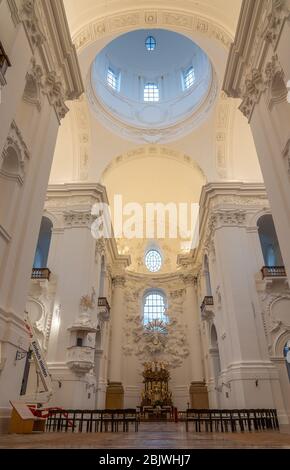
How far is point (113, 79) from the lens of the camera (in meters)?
22.6

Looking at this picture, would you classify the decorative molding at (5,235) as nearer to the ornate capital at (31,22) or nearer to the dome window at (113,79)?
the ornate capital at (31,22)

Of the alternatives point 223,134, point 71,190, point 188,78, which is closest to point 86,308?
point 71,190

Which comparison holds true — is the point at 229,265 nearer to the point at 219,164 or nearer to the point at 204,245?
the point at 204,245

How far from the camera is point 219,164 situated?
1873cm

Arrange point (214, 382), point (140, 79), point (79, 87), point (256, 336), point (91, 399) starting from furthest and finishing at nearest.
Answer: point (140, 79) → point (214, 382) → point (91, 399) → point (256, 336) → point (79, 87)

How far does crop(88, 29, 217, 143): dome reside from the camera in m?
19.8

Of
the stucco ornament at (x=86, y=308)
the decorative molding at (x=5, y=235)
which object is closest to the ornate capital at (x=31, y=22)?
the decorative molding at (x=5, y=235)

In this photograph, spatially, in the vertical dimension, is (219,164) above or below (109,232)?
above

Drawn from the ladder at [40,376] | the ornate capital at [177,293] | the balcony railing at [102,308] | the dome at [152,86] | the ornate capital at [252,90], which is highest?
the dome at [152,86]

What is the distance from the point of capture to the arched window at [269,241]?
17562mm

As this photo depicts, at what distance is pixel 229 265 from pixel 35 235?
32.0ft

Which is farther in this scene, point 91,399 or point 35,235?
point 91,399

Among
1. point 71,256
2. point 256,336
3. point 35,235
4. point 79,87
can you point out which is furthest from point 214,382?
point 79,87

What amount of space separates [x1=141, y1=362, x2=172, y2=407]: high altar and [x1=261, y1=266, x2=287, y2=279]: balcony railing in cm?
1084
